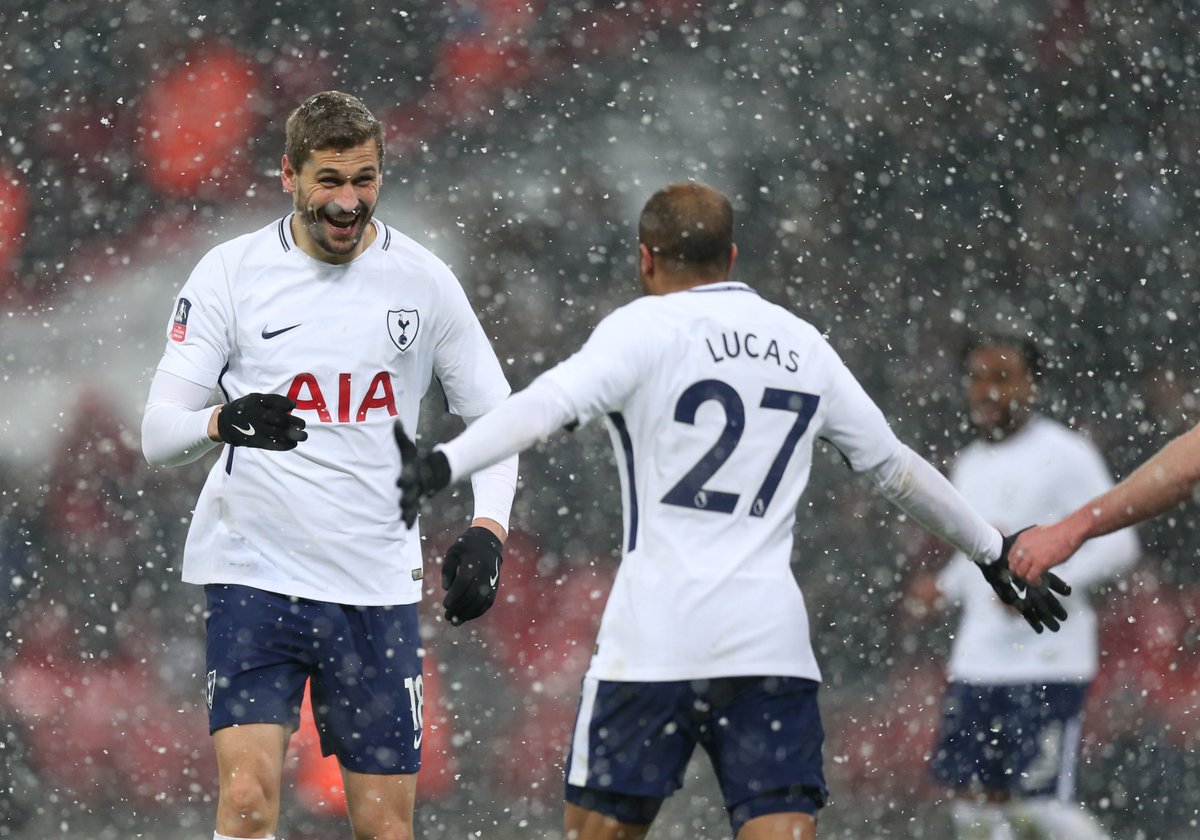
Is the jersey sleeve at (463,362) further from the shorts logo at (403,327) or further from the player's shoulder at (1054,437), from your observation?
the player's shoulder at (1054,437)

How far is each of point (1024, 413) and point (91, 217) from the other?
5.93 m

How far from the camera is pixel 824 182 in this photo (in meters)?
10.6

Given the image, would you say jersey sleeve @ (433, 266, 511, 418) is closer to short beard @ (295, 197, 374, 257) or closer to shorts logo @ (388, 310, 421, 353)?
shorts logo @ (388, 310, 421, 353)

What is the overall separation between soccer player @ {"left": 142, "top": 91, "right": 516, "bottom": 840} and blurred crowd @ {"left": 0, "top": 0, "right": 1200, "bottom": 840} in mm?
3920

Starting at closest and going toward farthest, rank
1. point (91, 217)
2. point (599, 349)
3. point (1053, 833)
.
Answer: point (599, 349)
point (1053, 833)
point (91, 217)

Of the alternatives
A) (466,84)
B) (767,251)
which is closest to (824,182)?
(767,251)

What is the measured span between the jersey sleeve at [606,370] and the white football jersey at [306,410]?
94cm

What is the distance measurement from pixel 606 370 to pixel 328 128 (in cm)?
117

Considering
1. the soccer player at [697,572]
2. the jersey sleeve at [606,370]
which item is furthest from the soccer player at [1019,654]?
the jersey sleeve at [606,370]

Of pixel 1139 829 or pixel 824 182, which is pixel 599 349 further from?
pixel 824 182

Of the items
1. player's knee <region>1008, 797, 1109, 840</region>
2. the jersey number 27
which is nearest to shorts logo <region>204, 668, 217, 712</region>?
the jersey number 27

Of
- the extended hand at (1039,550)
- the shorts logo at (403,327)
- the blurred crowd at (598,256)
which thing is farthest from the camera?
the blurred crowd at (598,256)

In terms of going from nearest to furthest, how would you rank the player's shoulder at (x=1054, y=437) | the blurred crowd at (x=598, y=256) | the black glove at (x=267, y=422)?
the black glove at (x=267, y=422), the player's shoulder at (x=1054, y=437), the blurred crowd at (x=598, y=256)

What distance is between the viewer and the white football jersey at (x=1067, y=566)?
17.4 ft
